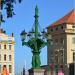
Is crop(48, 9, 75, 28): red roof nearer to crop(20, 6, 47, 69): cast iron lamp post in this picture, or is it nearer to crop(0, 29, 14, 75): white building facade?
crop(0, 29, 14, 75): white building facade

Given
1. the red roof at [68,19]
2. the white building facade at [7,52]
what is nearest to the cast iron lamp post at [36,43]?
the red roof at [68,19]

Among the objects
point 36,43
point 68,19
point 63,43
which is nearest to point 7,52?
point 63,43

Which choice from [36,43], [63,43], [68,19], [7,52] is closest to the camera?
[36,43]

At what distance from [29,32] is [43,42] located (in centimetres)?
62

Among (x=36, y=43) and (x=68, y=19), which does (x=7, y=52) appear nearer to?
(x=68, y=19)

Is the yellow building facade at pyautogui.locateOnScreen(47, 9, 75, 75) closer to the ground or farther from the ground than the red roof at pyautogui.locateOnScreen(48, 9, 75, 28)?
closer to the ground

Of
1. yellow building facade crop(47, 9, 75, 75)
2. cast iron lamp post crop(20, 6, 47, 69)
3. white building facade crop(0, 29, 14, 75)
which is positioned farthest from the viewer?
white building facade crop(0, 29, 14, 75)

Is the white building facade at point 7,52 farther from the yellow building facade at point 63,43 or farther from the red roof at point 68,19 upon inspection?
the red roof at point 68,19

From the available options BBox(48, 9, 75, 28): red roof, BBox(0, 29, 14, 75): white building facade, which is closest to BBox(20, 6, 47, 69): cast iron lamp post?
BBox(48, 9, 75, 28): red roof

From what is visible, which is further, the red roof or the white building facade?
the white building facade

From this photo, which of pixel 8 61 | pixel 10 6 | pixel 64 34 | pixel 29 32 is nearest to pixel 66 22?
pixel 64 34

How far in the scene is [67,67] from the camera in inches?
2530

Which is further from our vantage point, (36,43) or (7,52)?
(7,52)

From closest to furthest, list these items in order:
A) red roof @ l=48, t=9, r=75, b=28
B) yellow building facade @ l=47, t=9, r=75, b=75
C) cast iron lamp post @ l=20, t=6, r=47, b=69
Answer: cast iron lamp post @ l=20, t=6, r=47, b=69 < yellow building facade @ l=47, t=9, r=75, b=75 < red roof @ l=48, t=9, r=75, b=28
